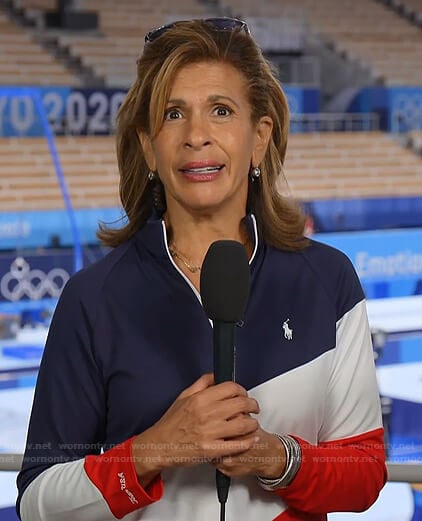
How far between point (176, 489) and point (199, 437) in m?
0.10

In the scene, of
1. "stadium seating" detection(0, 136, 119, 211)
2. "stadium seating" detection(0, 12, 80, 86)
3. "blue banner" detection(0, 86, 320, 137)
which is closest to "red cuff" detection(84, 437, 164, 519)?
"stadium seating" detection(0, 136, 119, 211)

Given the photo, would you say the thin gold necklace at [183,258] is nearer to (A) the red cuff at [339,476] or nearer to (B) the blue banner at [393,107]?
(A) the red cuff at [339,476]

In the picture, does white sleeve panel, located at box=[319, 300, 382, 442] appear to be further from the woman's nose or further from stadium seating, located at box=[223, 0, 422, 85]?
stadium seating, located at box=[223, 0, 422, 85]

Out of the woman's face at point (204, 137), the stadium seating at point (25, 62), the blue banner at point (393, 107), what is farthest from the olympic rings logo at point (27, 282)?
the woman's face at point (204, 137)

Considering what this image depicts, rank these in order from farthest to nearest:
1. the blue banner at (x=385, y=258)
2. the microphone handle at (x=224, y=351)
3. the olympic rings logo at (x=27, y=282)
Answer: the blue banner at (x=385, y=258) < the olympic rings logo at (x=27, y=282) < the microphone handle at (x=224, y=351)

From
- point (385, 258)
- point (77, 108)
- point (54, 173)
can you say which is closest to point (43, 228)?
point (54, 173)

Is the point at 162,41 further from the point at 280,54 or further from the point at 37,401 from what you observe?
the point at 280,54

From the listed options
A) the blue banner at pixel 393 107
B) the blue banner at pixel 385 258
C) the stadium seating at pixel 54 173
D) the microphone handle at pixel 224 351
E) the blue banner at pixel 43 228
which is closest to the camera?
the microphone handle at pixel 224 351

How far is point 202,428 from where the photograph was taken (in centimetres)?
67

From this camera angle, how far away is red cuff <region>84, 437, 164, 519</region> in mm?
712

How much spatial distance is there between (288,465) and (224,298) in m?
0.14

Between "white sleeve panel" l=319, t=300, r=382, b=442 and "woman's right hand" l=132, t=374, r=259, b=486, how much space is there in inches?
4.6

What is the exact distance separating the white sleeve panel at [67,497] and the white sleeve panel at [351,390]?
0.16 meters

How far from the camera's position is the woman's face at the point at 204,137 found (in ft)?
2.52
